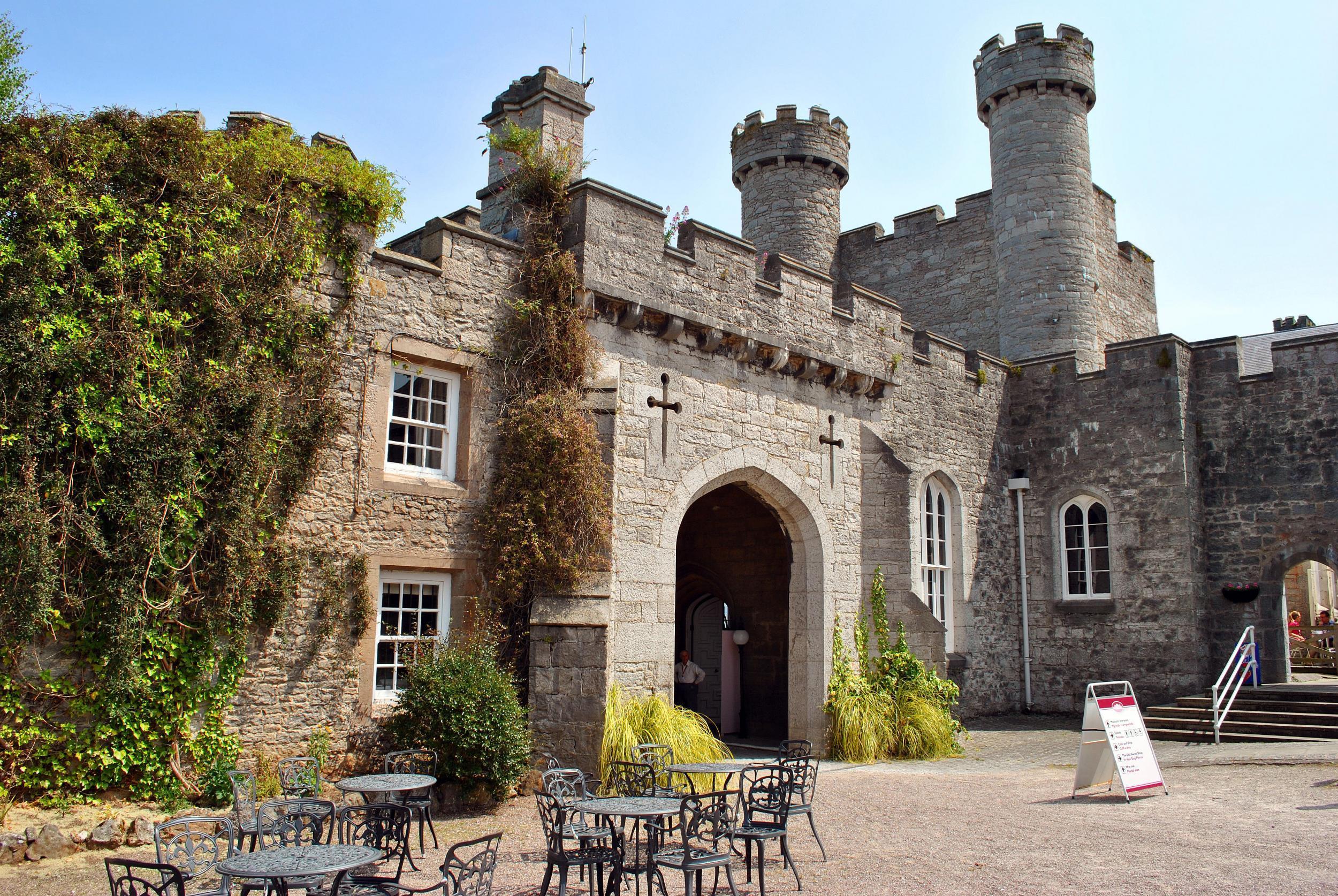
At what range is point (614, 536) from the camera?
10953 millimetres

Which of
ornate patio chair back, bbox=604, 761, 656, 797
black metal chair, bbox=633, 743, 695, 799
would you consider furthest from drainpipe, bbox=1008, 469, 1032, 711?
ornate patio chair back, bbox=604, 761, 656, 797

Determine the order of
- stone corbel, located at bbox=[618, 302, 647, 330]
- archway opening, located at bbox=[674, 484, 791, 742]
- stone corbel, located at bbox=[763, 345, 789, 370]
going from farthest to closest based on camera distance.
A: archway opening, located at bbox=[674, 484, 791, 742]
stone corbel, located at bbox=[763, 345, 789, 370]
stone corbel, located at bbox=[618, 302, 647, 330]

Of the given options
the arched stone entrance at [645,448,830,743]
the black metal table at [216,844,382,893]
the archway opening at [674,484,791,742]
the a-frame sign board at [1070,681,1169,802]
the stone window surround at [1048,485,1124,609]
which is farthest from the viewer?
the stone window surround at [1048,485,1124,609]

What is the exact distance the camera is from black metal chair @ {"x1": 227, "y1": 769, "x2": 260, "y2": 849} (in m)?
6.34

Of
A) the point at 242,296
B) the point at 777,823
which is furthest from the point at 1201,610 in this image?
the point at 242,296

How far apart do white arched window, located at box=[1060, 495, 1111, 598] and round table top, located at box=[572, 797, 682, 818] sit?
12.7 m

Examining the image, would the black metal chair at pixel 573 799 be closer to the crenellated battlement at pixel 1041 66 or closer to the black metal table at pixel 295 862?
the black metal table at pixel 295 862

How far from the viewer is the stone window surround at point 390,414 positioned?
9.56 metres

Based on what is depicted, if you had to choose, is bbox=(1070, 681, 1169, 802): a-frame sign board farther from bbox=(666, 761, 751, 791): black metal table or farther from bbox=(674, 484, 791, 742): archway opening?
bbox=(674, 484, 791, 742): archway opening

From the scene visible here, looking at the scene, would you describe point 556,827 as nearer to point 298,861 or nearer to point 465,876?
point 465,876

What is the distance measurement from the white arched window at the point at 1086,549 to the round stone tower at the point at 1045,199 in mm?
2902

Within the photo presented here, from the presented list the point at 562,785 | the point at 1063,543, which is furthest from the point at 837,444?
the point at 562,785

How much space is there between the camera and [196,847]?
5969mm

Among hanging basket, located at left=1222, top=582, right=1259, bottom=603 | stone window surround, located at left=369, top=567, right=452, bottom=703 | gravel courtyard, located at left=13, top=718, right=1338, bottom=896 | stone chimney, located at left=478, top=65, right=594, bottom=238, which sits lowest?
gravel courtyard, located at left=13, top=718, right=1338, bottom=896
